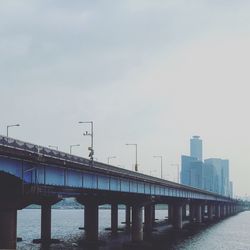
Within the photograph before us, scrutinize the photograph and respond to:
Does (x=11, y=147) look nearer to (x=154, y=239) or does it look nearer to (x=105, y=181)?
(x=105, y=181)

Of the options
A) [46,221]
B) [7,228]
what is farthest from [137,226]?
[7,228]

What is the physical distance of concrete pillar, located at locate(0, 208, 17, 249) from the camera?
52312 mm

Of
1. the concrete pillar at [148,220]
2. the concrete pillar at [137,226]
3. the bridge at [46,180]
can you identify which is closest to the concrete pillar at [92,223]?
the bridge at [46,180]

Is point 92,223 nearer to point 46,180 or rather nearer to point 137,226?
point 137,226

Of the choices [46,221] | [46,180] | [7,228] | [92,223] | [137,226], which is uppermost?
[46,180]

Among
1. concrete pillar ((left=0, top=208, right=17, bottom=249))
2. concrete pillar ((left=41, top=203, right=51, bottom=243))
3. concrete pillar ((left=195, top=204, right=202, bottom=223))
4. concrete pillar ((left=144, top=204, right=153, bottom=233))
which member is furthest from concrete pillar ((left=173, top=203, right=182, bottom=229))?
concrete pillar ((left=0, top=208, right=17, bottom=249))

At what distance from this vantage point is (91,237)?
93.8 meters

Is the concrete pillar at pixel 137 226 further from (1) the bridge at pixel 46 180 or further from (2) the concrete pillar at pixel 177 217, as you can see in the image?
(2) the concrete pillar at pixel 177 217

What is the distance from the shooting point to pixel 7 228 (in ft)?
172

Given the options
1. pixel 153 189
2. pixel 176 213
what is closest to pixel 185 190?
pixel 176 213

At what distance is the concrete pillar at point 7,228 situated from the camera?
2060 inches

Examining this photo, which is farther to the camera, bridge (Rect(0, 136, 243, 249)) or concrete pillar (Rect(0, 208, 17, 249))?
concrete pillar (Rect(0, 208, 17, 249))

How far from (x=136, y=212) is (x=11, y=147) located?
181 ft

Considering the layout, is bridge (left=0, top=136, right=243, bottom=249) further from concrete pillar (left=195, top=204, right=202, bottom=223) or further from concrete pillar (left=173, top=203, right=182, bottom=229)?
concrete pillar (left=195, top=204, right=202, bottom=223)
